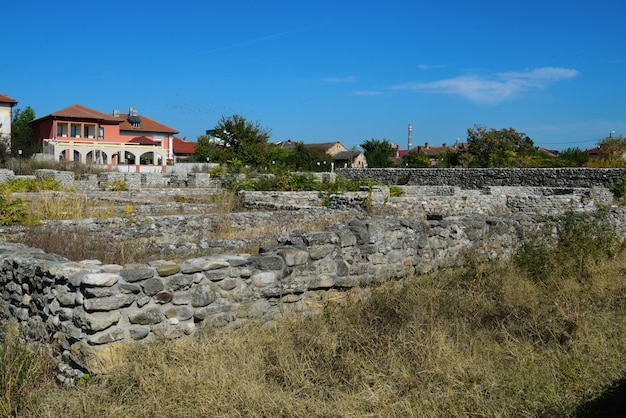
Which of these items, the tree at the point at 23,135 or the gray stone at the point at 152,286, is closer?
the gray stone at the point at 152,286

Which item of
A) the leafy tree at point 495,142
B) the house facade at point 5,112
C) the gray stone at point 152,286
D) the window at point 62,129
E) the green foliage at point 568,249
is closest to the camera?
the gray stone at point 152,286

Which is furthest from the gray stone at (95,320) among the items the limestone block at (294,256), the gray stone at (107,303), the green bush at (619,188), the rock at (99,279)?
the green bush at (619,188)

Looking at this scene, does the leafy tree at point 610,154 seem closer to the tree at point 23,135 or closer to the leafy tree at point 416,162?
the leafy tree at point 416,162

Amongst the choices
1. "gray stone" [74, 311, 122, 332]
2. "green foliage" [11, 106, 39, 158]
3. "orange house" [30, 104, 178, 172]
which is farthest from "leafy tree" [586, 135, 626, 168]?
"green foliage" [11, 106, 39, 158]

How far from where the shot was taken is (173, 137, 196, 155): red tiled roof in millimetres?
83494

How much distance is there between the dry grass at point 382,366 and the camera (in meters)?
4.42

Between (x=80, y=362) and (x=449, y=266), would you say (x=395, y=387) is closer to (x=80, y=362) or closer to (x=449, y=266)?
(x=80, y=362)

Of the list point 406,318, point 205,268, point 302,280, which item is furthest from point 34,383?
point 406,318

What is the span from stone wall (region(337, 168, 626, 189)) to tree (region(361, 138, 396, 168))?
85.7ft

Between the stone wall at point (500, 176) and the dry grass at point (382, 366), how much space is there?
22351 mm

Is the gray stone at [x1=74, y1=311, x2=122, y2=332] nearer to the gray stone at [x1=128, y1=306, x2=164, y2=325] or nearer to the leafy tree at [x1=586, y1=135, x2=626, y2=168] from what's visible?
the gray stone at [x1=128, y1=306, x2=164, y2=325]

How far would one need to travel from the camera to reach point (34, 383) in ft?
16.3

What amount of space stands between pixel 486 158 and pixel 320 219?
37.7 meters

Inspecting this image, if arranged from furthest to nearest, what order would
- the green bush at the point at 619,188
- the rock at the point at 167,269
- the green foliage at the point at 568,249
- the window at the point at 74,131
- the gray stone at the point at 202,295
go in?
the window at the point at 74,131 < the green bush at the point at 619,188 < the green foliage at the point at 568,249 < the gray stone at the point at 202,295 < the rock at the point at 167,269
